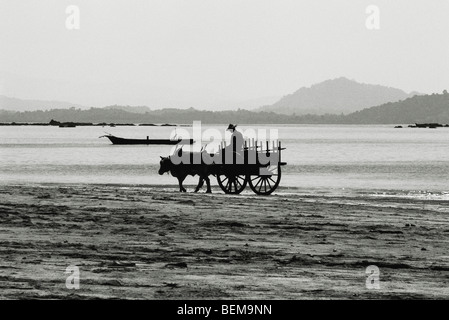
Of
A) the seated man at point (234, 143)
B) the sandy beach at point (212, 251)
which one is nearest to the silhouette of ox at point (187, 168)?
the seated man at point (234, 143)

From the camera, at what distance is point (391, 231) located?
17.1 metres

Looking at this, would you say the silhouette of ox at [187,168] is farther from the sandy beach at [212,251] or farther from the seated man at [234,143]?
the sandy beach at [212,251]

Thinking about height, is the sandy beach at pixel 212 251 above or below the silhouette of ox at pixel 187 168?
below

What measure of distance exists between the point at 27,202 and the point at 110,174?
36447 millimetres

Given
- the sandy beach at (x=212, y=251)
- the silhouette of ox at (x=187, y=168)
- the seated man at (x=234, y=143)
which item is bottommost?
the sandy beach at (x=212, y=251)

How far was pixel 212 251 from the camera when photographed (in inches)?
528

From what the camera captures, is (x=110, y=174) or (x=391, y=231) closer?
(x=391, y=231)

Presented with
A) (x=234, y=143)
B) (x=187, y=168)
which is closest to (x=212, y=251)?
(x=234, y=143)

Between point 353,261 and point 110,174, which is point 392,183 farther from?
point 353,261

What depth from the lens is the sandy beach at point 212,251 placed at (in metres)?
10.1

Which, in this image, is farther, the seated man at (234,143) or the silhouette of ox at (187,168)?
the silhouette of ox at (187,168)
